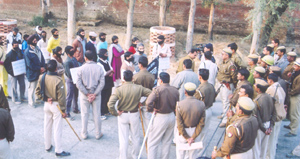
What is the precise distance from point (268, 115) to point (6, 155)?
4.60 meters

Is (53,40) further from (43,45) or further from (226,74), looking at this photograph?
(226,74)

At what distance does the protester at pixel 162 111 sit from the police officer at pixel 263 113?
4.81 ft

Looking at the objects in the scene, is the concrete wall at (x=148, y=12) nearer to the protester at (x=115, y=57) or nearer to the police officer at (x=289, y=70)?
the protester at (x=115, y=57)

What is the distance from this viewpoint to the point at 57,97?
558cm

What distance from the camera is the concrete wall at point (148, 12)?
14.0m

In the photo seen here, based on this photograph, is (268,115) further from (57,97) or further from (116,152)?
(57,97)

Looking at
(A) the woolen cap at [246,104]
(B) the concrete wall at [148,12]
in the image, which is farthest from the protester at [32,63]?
(B) the concrete wall at [148,12]

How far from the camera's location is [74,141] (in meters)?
6.45

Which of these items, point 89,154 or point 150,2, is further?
point 150,2

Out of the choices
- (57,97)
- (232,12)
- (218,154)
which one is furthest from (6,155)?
(232,12)

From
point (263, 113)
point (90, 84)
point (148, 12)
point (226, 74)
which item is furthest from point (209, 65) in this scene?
point (148, 12)

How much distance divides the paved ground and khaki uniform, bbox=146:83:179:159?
70 centimetres

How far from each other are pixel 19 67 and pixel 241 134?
605 cm

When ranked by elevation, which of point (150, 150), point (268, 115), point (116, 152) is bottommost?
point (116, 152)
